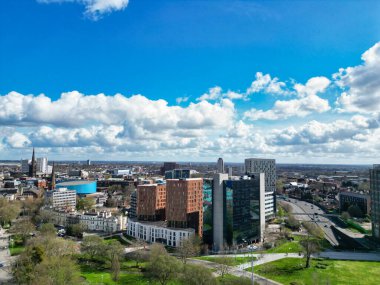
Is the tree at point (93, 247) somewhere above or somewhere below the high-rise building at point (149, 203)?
below

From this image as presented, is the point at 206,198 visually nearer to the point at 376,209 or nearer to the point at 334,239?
the point at 334,239

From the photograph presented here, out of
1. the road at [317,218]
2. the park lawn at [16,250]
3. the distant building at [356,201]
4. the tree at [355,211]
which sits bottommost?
the park lawn at [16,250]

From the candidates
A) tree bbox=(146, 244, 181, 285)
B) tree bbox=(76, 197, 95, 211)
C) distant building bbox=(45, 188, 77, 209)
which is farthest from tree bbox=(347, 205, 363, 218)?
distant building bbox=(45, 188, 77, 209)

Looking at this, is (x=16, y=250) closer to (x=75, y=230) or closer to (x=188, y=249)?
(x=75, y=230)

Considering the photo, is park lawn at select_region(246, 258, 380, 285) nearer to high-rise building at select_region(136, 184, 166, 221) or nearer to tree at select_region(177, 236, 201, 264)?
tree at select_region(177, 236, 201, 264)

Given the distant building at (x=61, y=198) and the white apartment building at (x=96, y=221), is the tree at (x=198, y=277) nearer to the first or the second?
the white apartment building at (x=96, y=221)

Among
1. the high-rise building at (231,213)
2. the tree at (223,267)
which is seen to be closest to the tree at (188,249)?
the tree at (223,267)

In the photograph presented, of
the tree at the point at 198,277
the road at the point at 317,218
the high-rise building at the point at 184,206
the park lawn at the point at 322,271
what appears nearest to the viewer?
the tree at the point at 198,277
